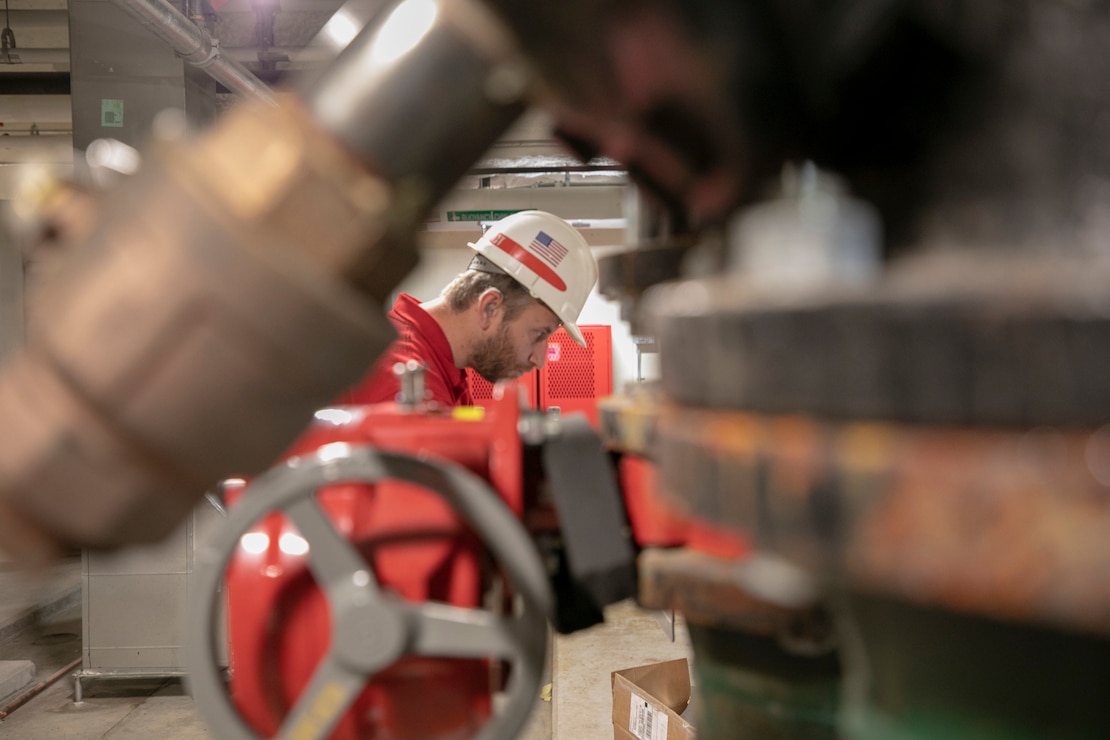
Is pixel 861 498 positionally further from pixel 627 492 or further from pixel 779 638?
pixel 627 492

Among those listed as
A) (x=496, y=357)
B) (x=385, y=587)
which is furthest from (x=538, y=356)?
(x=385, y=587)

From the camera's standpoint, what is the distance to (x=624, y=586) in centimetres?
57

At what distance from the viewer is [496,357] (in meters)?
2.42

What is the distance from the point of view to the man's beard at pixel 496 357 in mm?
2357

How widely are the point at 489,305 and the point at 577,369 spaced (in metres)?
2.26

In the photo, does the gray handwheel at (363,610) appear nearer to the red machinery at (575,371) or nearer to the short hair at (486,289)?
the short hair at (486,289)

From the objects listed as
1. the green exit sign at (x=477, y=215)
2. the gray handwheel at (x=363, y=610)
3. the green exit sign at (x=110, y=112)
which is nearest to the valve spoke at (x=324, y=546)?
the gray handwheel at (x=363, y=610)

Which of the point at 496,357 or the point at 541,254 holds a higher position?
the point at 541,254

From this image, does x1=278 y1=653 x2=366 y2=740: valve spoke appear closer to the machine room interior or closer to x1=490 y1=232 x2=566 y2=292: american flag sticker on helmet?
the machine room interior

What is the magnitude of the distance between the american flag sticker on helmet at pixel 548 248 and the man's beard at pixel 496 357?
252mm

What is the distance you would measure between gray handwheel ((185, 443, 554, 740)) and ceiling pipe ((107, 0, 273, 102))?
6.39 feet

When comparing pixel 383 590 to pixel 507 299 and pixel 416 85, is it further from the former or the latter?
pixel 507 299

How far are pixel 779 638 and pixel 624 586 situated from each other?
0.44ft

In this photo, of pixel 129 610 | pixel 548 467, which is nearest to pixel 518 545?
pixel 548 467
